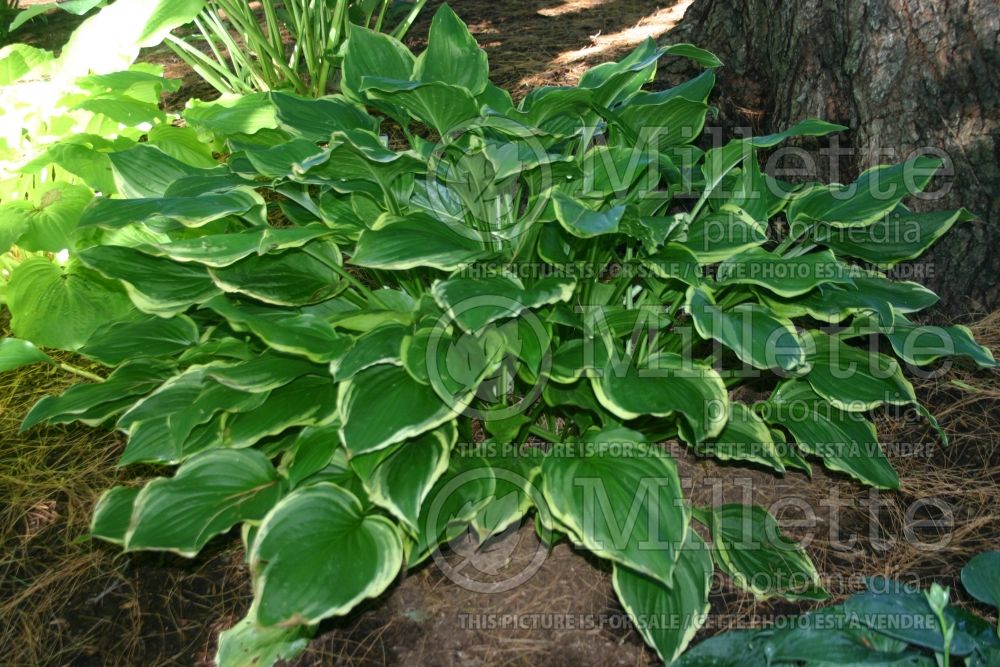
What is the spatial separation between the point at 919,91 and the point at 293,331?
6.22ft

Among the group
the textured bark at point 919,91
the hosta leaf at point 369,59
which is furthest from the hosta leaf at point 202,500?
the textured bark at point 919,91

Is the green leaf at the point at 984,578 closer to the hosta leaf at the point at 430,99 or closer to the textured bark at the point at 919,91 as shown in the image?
the textured bark at the point at 919,91

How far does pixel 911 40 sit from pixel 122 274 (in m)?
2.23

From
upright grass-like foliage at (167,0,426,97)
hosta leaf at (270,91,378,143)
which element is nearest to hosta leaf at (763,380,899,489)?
hosta leaf at (270,91,378,143)

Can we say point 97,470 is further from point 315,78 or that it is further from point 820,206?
point 820,206

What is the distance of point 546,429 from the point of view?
6.98ft

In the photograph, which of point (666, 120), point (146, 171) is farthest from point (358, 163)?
point (666, 120)

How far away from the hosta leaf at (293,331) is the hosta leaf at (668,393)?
58 centimetres

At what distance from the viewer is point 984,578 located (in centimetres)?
162

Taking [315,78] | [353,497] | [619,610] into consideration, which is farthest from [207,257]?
[315,78]

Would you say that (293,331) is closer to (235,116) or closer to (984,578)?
(235,116)

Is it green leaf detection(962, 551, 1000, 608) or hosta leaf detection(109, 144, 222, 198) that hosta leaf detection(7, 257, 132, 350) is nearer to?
hosta leaf detection(109, 144, 222, 198)

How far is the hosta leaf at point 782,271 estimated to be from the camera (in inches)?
68.3

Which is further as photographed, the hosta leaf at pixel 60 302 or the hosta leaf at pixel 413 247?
the hosta leaf at pixel 60 302
